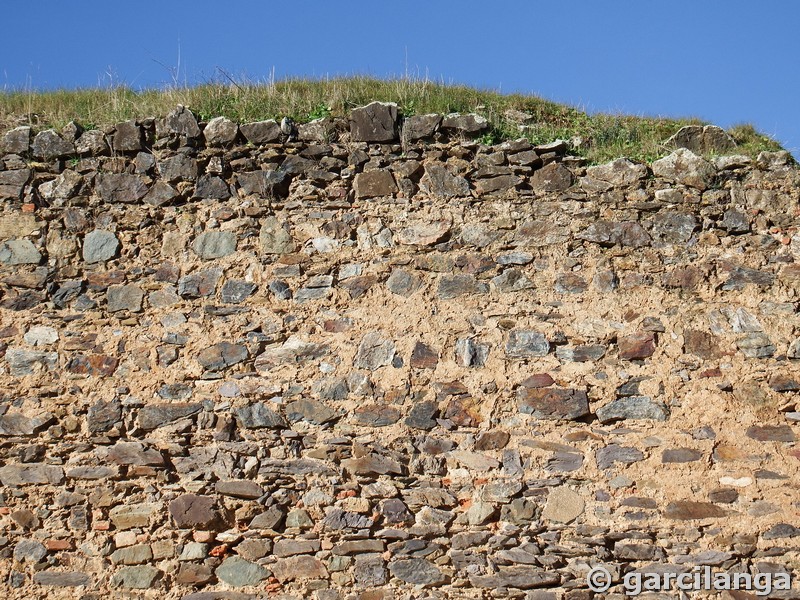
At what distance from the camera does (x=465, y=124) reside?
5707mm

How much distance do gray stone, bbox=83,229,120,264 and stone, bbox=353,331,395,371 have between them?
183 cm

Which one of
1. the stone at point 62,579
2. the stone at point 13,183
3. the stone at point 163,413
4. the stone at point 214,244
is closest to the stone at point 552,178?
the stone at point 214,244

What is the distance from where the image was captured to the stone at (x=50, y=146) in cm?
582

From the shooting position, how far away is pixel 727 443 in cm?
478

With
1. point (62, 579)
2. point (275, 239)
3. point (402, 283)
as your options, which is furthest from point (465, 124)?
point (62, 579)

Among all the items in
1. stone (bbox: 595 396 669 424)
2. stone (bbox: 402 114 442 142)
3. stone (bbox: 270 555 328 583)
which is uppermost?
stone (bbox: 402 114 442 142)

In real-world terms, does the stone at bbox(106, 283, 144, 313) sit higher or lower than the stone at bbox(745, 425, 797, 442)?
higher

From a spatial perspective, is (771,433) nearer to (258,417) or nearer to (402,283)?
(402,283)

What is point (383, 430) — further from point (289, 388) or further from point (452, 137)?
point (452, 137)

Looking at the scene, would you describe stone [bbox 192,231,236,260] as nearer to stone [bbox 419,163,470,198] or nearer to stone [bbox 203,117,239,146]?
stone [bbox 203,117,239,146]

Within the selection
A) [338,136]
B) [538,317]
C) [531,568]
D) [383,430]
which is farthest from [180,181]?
[531,568]

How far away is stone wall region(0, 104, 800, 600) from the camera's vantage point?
4.75 metres

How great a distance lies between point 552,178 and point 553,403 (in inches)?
60.6

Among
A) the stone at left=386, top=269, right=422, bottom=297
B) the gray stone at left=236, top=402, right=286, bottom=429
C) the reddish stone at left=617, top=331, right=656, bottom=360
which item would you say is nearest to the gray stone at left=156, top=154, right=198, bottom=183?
the stone at left=386, top=269, right=422, bottom=297
